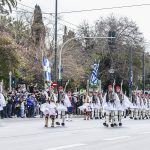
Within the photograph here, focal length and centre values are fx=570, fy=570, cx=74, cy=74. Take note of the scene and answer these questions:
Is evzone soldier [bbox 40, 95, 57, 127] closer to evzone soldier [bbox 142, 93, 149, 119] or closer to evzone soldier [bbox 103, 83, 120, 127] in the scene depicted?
evzone soldier [bbox 103, 83, 120, 127]

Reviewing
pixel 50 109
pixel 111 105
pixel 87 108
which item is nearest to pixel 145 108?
pixel 87 108

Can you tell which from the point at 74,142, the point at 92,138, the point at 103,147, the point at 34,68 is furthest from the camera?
the point at 34,68

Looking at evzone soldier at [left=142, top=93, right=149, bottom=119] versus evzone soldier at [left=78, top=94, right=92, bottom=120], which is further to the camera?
evzone soldier at [left=142, top=93, right=149, bottom=119]

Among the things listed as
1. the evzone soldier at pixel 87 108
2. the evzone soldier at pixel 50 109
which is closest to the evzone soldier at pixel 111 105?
the evzone soldier at pixel 50 109

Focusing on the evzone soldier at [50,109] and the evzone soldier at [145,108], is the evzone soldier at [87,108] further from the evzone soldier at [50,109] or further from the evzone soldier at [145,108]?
the evzone soldier at [50,109]

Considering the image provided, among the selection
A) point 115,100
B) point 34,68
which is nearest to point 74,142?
point 115,100

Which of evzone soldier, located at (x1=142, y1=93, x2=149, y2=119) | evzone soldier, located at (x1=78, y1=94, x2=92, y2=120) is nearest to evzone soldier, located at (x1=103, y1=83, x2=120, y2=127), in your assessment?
Result: evzone soldier, located at (x1=78, y1=94, x2=92, y2=120)

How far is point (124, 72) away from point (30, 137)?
64.9m

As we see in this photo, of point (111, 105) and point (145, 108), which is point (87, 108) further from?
point (111, 105)

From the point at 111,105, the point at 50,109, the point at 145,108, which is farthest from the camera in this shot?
the point at 145,108

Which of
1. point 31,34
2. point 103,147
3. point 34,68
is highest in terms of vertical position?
point 31,34

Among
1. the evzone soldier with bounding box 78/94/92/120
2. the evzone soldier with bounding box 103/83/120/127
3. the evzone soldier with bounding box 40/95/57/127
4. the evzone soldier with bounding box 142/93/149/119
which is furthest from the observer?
the evzone soldier with bounding box 142/93/149/119

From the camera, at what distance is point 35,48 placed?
64375mm

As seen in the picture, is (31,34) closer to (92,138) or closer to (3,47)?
(3,47)
